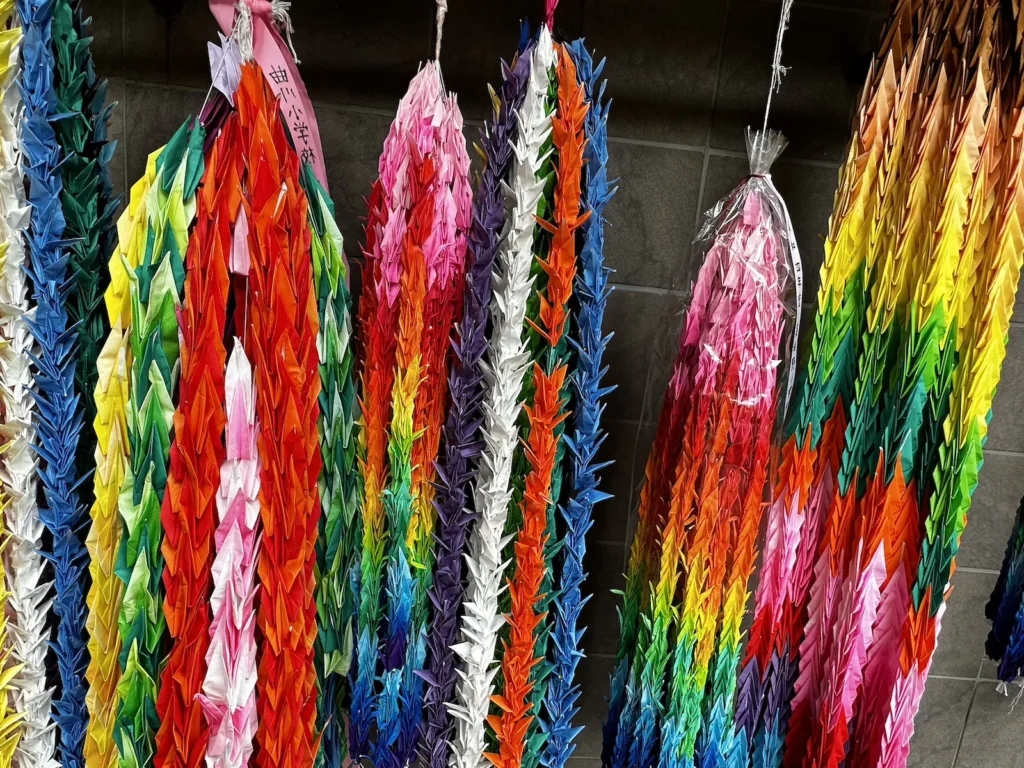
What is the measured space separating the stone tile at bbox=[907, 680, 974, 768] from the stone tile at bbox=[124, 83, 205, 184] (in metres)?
1.13

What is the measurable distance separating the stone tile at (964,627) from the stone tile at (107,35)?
3.72ft

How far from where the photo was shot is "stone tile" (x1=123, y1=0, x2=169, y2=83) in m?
0.66

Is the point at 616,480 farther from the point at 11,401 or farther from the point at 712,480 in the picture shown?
the point at 11,401

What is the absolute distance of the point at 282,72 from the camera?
548 mm

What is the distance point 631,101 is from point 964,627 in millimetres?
785

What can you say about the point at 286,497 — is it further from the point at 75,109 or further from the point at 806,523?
the point at 806,523

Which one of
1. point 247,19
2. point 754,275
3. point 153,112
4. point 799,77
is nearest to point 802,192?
point 799,77

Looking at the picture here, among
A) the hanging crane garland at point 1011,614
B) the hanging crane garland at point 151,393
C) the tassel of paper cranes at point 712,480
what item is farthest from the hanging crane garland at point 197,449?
the hanging crane garland at point 1011,614

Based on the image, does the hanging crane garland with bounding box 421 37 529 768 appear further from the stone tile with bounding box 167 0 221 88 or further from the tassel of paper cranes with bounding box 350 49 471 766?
the stone tile with bounding box 167 0 221 88

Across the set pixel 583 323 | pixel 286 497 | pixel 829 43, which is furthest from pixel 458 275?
pixel 829 43

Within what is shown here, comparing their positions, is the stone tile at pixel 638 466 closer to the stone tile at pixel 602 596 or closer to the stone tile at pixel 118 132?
the stone tile at pixel 602 596

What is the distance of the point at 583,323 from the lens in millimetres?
546

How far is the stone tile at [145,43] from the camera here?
26.0 inches

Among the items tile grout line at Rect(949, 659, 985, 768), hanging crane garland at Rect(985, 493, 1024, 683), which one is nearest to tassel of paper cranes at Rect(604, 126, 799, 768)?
hanging crane garland at Rect(985, 493, 1024, 683)
